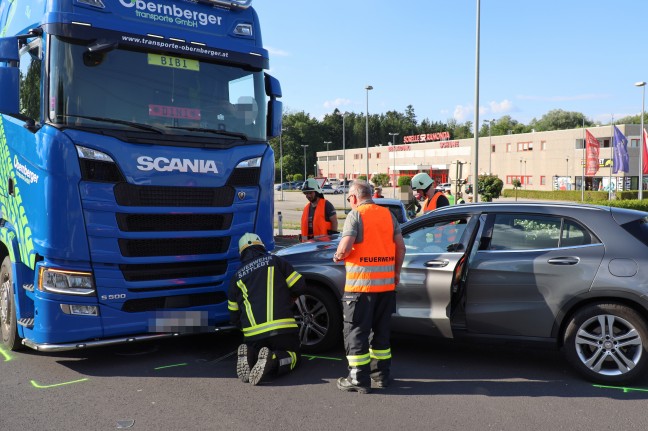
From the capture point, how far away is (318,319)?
6102 mm

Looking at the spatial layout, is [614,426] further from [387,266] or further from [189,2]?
[189,2]

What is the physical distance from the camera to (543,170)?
223 feet

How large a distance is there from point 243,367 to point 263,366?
0.79 feet

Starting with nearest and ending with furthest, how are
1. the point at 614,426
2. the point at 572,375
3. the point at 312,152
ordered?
the point at 614,426 → the point at 572,375 → the point at 312,152

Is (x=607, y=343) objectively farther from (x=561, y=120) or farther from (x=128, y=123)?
(x=561, y=120)

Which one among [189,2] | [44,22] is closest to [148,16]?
[189,2]

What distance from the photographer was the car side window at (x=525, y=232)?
5.32 meters

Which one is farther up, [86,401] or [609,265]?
[609,265]

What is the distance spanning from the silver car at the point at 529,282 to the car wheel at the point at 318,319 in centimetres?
1

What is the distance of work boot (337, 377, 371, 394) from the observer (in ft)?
16.0

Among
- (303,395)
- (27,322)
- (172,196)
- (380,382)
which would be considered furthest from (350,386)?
(27,322)

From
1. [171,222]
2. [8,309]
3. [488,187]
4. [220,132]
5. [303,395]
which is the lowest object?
[303,395]

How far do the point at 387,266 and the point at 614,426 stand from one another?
2083 mm

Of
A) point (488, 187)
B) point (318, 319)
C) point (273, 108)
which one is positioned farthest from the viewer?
point (488, 187)
